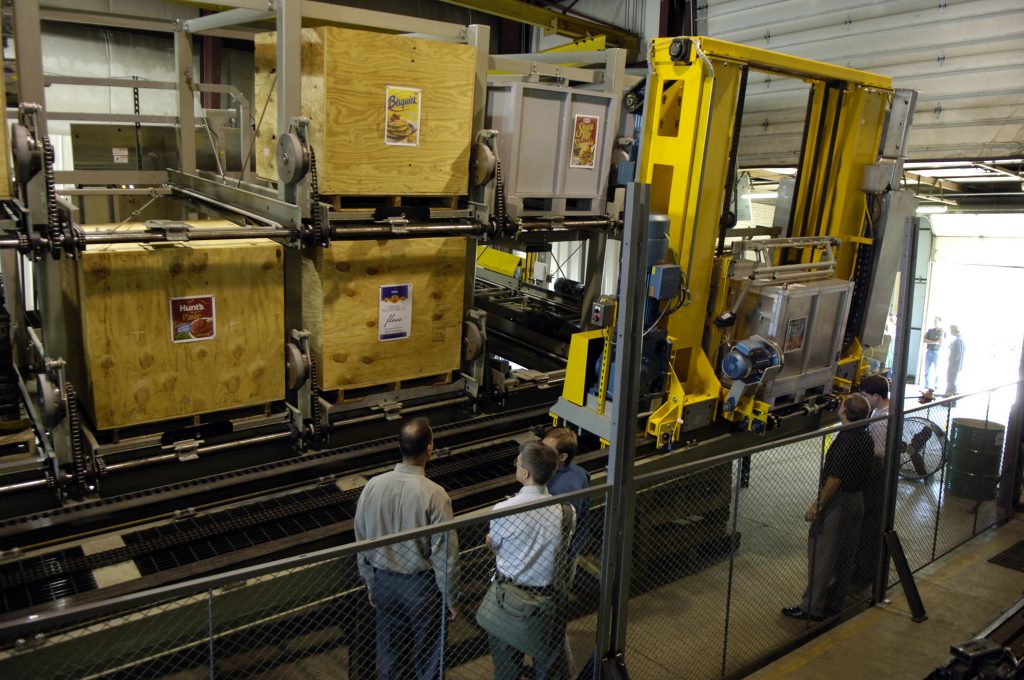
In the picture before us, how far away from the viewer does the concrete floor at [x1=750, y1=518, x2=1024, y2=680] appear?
16.7 ft

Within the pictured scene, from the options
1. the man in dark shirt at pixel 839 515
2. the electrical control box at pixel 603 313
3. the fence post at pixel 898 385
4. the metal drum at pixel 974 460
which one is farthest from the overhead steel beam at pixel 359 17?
the metal drum at pixel 974 460

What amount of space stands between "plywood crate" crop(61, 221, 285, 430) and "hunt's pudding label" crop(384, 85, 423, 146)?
117 centimetres

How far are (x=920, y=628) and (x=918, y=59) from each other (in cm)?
658

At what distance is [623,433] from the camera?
384 centimetres

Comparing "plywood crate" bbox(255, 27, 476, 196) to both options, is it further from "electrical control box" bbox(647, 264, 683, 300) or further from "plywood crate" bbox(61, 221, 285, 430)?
"electrical control box" bbox(647, 264, 683, 300)

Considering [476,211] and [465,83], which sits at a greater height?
[465,83]

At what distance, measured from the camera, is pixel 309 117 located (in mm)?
5418

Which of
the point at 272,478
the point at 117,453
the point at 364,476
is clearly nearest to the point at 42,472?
the point at 117,453

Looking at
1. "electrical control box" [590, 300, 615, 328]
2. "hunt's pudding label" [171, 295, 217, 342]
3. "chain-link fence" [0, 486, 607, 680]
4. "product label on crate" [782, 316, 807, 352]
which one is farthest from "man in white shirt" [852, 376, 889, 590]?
"hunt's pudding label" [171, 295, 217, 342]

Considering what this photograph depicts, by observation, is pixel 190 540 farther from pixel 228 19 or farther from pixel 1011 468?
pixel 1011 468

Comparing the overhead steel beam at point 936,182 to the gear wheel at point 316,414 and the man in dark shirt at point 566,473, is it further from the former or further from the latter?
the gear wheel at point 316,414

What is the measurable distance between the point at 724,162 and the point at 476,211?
6.94 feet

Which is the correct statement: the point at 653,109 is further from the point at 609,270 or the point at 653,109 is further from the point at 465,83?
the point at 609,270

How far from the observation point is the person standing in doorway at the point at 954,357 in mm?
15352
